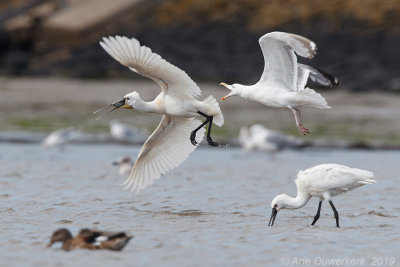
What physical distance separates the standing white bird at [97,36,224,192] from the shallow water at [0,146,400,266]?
568mm

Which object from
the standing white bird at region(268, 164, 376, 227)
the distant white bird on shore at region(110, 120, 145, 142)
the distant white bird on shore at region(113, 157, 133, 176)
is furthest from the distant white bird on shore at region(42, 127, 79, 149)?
the standing white bird at region(268, 164, 376, 227)

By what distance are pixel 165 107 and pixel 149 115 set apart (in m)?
13.5

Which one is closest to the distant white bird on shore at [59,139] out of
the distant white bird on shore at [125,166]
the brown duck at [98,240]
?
the distant white bird on shore at [125,166]

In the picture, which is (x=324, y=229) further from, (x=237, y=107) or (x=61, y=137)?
(x=237, y=107)

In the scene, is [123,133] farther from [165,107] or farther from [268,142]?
[165,107]

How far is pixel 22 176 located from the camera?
1410cm

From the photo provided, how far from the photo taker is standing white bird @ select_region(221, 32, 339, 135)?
10195mm

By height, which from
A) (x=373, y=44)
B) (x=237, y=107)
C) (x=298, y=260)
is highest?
(x=373, y=44)

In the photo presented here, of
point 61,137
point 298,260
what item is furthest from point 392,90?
point 298,260

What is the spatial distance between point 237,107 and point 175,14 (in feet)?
19.9

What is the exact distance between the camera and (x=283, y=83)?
10.7 m

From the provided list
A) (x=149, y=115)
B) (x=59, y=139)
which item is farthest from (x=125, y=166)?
(x=149, y=115)

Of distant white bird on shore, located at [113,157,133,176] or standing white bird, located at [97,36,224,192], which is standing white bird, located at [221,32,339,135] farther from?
distant white bird on shore, located at [113,157,133,176]

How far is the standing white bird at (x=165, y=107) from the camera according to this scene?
9.78 meters
